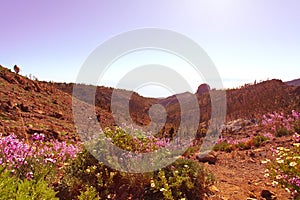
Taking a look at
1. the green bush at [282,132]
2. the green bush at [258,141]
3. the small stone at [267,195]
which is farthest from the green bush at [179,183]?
the green bush at [282,132]

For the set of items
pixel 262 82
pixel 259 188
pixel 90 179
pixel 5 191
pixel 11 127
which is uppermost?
pixel 262 82

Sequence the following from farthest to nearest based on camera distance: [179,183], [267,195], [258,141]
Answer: [258,141], [267,195], [179,183]

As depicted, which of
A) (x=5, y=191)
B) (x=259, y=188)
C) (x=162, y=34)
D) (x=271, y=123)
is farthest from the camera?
(x=271, y=123)

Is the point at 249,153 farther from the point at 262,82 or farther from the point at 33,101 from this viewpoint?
the point at 262,82

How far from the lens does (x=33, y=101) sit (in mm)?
16594

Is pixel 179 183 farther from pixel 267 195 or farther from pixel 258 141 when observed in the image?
pixel 258 141

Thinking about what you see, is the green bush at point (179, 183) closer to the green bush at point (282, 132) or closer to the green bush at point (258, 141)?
the green bush at point (258, 141)

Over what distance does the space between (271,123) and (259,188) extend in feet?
27.0

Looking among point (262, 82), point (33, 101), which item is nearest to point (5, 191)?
point (33, 101)

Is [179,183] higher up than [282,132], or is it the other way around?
[282,132]

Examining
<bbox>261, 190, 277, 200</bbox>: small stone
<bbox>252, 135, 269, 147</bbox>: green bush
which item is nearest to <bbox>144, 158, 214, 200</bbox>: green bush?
<bbox>261, 190, 277, 200</bbox>: small stone

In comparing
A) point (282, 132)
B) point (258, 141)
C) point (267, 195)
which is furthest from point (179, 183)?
point (282, 132)

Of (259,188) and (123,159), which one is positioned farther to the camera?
(259,188)

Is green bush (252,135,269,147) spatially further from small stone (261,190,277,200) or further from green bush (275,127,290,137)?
small stone (261,190,277,200)
